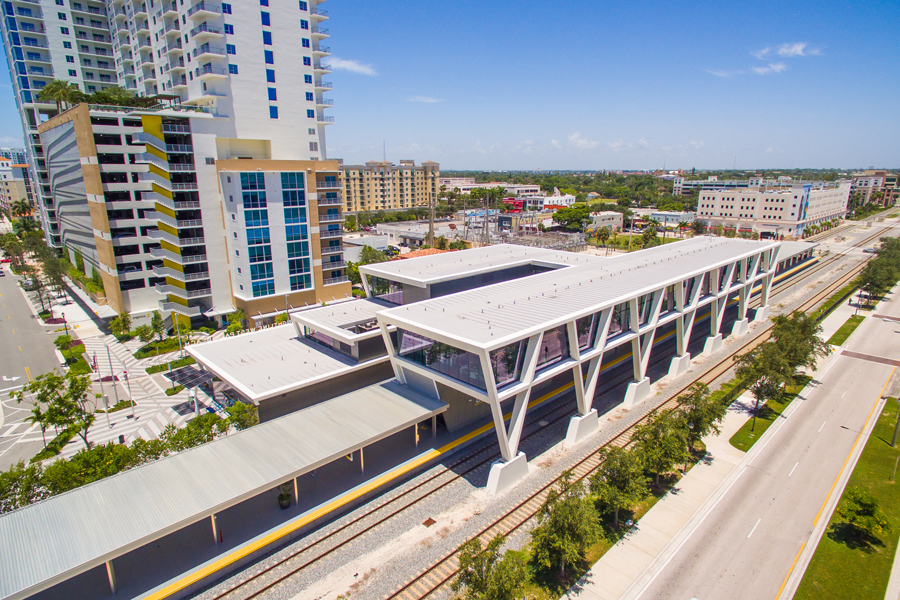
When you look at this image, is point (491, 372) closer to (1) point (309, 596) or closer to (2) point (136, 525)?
(1) point (309, 596)

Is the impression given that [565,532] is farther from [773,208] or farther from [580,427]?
[773,208]

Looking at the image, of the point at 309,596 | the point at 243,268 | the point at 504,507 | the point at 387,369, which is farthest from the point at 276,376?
the point at 243,268

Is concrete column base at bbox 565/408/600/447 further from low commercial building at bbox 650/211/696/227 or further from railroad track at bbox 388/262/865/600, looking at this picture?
low commercial building at bbox 650/211/696/227

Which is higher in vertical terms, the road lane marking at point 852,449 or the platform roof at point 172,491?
the platform roof at point 172,491

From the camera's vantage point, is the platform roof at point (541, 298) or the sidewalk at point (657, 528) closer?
the sidewalk at point (657, 528)

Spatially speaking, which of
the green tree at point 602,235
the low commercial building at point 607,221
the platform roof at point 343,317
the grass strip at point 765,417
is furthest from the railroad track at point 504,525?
the low commercial building at point 607,221

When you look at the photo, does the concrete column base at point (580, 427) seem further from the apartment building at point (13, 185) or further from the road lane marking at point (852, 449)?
the apartment building at point (13, 185)

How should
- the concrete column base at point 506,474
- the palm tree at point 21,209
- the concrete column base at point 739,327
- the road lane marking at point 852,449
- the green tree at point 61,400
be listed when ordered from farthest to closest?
the palm tree at point 21,209
the concrete column base at point 739,327
the green tree at point 61,400
the concrete column base at point 506,474
the road lane marking at point 852,449
